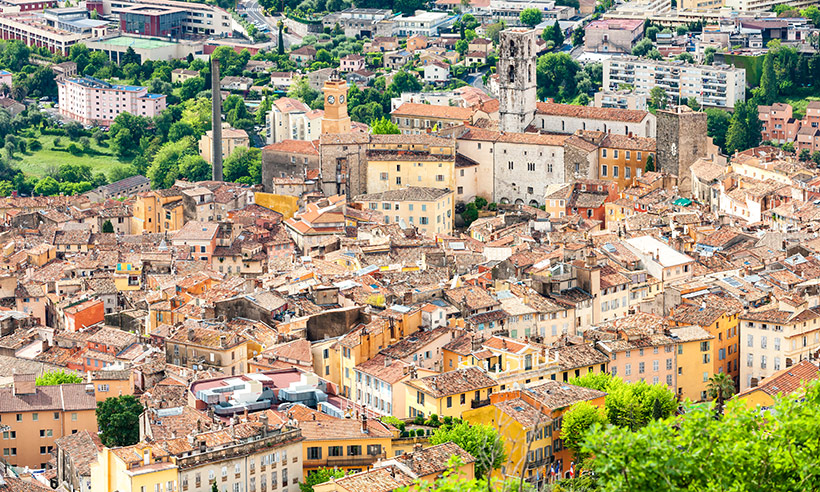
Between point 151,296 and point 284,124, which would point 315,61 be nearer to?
point 284,124

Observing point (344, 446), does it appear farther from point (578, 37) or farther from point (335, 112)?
point (578, 37)

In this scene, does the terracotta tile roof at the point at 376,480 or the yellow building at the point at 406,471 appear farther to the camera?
the yellow building at the point at 406,471

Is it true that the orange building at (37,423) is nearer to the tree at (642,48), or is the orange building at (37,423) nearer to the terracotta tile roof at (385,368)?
the terracotta tile roof at (385,368)

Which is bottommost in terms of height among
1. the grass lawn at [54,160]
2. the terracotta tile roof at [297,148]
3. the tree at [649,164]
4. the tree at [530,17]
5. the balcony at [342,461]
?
the grass lawn at [54,160]

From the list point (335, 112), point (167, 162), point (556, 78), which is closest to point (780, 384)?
point (335, 112)

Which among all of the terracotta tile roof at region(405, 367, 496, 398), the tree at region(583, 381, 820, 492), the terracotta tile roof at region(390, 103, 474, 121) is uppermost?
the tree at region(583, 381, 820, 492)

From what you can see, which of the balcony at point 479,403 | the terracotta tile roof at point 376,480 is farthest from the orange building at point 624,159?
the terracotta tile roof at point 376,480

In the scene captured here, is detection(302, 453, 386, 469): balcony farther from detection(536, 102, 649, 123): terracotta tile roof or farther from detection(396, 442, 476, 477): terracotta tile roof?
detection(536, 102, 649, 123): terracotta tile roof

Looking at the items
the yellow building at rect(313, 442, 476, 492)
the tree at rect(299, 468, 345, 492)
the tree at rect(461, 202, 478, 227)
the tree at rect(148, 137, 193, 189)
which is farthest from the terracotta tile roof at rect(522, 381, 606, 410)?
the tree at rect(148, 137, 193, 189)
